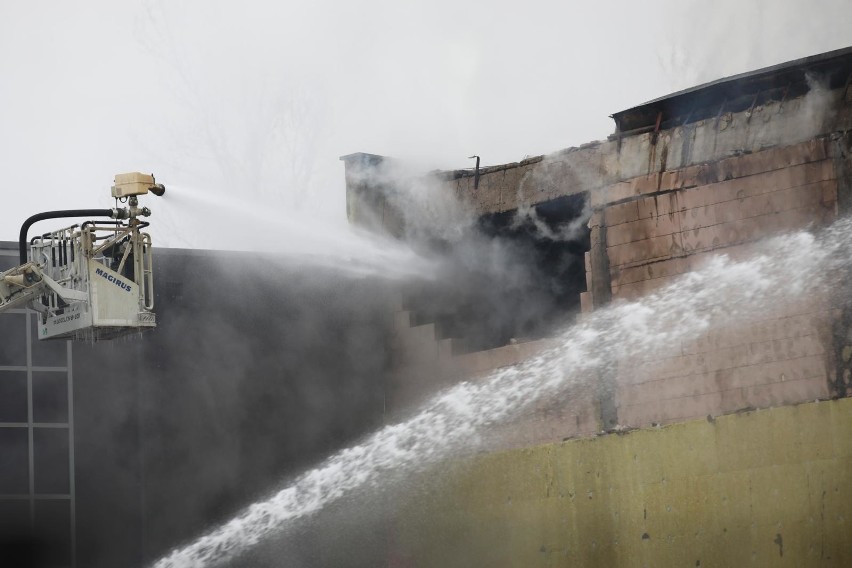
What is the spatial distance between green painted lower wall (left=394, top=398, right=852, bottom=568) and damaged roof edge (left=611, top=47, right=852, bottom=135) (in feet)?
14.0

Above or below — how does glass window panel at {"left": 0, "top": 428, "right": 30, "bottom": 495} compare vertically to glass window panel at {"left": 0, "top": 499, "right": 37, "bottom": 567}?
above

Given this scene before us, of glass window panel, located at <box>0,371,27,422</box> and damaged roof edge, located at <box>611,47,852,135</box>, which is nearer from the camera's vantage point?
damaged roof edge, located at <box>611,47,852,135</box>

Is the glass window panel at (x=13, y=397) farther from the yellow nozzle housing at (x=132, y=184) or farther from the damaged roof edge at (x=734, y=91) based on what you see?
the damaged roof edge at (x=734, y=91)

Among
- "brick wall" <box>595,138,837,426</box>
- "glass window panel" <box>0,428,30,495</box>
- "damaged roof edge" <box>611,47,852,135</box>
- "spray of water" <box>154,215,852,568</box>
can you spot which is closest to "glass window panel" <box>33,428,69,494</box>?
"glass window panel" <box>0,428,30,495</box>

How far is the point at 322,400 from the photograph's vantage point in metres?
21.3

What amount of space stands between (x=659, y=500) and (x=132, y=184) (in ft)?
26.1

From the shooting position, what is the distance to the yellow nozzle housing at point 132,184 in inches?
529

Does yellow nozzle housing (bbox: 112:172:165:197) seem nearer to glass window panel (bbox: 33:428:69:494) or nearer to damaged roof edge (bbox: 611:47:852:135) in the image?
glass window panel (bbox: 33:428:69:494)

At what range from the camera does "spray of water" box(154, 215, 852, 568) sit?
667 inches

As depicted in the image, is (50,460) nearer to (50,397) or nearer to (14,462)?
(14,462)

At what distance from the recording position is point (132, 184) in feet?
44.1

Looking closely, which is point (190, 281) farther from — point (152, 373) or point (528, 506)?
point (528, 506)

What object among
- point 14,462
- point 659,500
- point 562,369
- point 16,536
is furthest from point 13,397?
point 659,500

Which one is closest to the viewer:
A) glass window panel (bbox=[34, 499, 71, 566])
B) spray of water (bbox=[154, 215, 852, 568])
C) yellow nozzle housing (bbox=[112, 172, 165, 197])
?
yellow nozzle housing (bbox=[112, 172, 165, 197])
